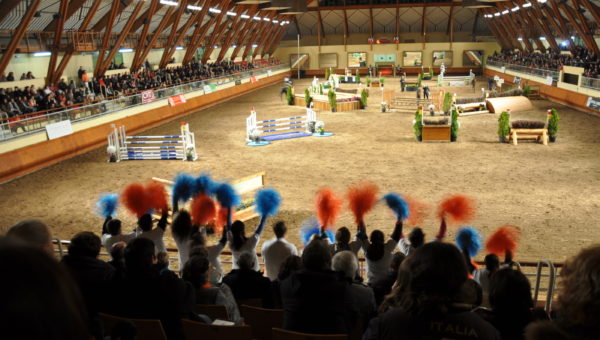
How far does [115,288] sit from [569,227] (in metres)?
9.56

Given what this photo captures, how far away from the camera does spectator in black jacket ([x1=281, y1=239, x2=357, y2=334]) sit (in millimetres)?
3414

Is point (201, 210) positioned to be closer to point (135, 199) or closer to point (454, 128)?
point (135, 199)

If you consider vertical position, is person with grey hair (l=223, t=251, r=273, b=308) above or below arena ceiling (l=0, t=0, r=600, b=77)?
below

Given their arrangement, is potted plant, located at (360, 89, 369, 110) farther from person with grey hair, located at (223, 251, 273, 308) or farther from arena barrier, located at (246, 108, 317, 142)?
person with grey hair, located at (223, 251, 273, 308)

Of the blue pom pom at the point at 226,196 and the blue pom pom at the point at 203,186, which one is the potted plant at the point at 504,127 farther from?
the blue pom pom at the point at 226,196

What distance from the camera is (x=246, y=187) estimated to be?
12430mm

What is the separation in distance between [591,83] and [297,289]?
27588 millimetres

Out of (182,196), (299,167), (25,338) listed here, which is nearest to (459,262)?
(25,338)

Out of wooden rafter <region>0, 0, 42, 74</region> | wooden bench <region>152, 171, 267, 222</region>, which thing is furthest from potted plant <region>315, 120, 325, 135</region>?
wooden rafter <region>0, 0, 42, 74</region>

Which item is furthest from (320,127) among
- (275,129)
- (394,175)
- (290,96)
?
(290,96)

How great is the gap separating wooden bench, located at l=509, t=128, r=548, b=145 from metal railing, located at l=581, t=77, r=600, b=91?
8555mm

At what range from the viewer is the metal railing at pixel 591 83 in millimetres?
24872

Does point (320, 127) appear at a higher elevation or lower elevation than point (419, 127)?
lower

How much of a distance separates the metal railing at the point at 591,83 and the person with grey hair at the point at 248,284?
2566 cm
